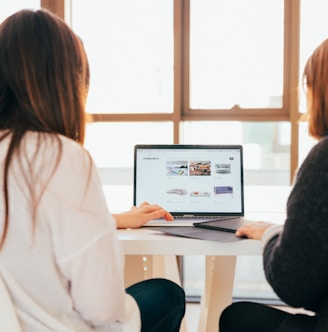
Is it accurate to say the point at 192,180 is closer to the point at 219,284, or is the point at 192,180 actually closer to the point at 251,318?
the point at 219,284

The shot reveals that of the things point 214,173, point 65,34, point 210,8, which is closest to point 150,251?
point 214,173

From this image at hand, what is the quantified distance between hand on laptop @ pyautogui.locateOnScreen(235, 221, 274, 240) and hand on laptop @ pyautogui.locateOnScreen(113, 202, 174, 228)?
0.30 meters

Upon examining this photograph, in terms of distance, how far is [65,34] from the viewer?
115 centimetres

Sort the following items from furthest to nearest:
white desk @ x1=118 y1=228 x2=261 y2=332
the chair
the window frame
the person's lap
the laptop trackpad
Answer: the window frame
the laptop trackpad
white desk @ x1=118 y1=228 x2=261 y2=332
the person's lap
the chair

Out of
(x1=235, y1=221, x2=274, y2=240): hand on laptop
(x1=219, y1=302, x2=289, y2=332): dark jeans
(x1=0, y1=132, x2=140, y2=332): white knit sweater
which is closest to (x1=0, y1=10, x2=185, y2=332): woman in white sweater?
(x1=0, y1=132, x2=140, y2=332): white knit sweater

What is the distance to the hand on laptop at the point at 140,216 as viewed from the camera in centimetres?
177

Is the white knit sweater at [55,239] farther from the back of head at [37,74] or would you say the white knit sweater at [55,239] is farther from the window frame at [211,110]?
the window frame at [211,110]

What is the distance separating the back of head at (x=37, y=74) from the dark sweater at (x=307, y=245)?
48 centimetres

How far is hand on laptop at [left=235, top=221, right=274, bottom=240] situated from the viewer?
1564 millimetres

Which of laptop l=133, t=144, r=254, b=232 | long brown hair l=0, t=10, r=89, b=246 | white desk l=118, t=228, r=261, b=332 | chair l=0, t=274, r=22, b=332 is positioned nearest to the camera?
chair l=0, t=274, r=22, b=332

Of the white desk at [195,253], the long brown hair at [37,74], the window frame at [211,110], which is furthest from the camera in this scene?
the window frame at [211,110]

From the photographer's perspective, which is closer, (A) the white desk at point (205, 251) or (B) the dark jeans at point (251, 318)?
(B) the dark jeans at point (251, 318)

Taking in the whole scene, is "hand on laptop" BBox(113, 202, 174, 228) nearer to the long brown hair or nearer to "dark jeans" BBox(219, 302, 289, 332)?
"dark jeans" BBox(219, 302, 289, 332)

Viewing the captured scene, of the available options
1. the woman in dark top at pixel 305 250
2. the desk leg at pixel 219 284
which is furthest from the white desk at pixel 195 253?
the woman in dark top at pixel 305 250
